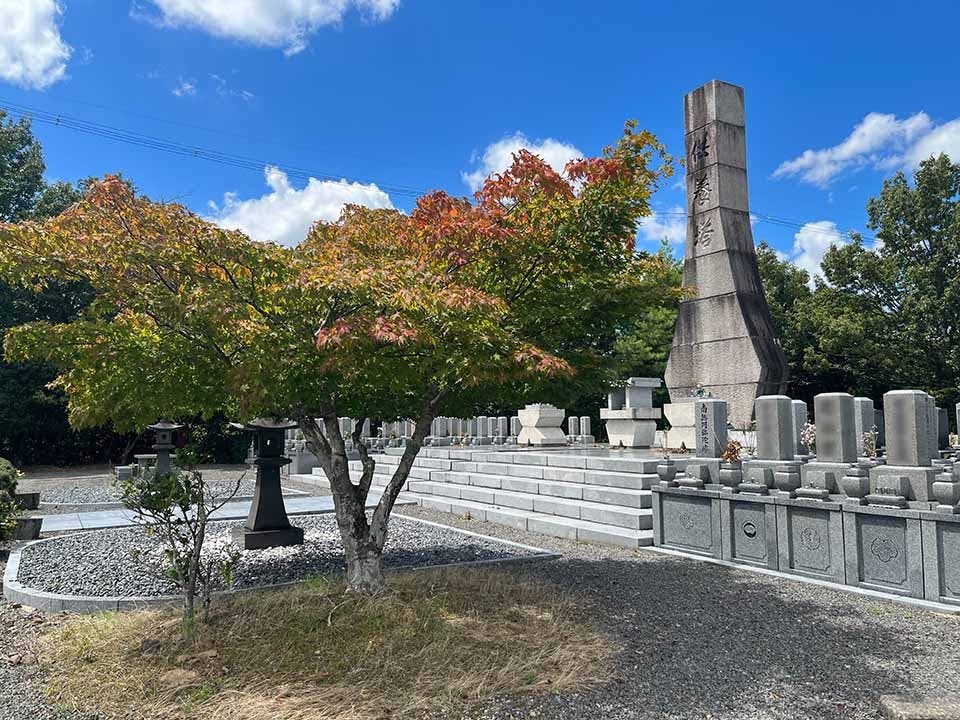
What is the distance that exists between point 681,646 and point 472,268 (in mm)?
3309

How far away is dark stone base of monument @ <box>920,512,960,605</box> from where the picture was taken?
6.30 m

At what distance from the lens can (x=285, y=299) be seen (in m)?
4.91

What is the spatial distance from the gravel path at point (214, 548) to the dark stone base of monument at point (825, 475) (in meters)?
3.32

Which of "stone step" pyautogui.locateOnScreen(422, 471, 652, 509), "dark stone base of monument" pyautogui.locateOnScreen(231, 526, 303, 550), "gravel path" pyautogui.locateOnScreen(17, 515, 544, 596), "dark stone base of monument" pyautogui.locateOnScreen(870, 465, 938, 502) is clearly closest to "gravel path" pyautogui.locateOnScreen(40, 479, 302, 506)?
"gravel path" pyautogui.locateOnScreen(17, 515, 544, 596)

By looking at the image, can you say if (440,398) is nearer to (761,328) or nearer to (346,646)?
(346,646)

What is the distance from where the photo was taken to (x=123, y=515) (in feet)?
42.2

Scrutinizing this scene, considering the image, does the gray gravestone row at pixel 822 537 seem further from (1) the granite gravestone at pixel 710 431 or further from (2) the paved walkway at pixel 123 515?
(2) the paved walkway at pixel 123 515

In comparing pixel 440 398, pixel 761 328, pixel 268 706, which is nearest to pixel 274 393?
pixel 440 398

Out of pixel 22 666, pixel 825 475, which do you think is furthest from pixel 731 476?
pixel 22 666

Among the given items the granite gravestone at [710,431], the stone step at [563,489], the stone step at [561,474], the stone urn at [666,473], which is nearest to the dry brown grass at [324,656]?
the stone urn at [666,473]

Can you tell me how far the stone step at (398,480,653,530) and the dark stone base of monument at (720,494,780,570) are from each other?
1.47 m

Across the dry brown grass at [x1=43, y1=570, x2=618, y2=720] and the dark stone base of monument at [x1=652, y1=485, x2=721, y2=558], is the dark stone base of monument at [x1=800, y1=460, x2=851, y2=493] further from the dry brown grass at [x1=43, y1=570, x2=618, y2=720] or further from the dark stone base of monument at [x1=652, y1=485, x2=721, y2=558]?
the dry brown grass at [x1=43, y1=570, x2=618, y2=720]

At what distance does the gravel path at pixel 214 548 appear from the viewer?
7191 mm

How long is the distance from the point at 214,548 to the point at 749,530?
6696mm
